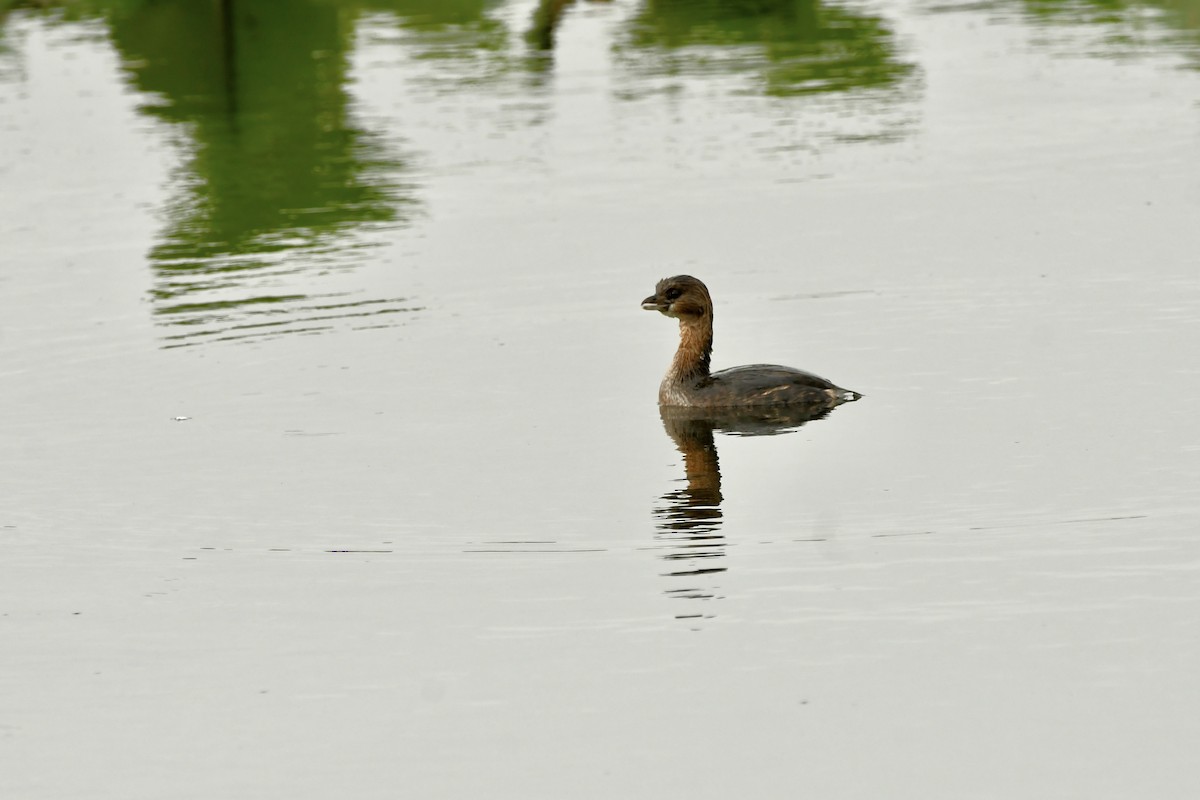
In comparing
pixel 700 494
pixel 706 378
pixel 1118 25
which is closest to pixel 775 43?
pixel 1118 25

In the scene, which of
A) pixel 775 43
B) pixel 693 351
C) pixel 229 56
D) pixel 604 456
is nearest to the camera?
pixel 604 456

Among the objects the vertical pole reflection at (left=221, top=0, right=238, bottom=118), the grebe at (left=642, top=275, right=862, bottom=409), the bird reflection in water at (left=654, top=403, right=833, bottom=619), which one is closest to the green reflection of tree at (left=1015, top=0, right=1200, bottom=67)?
the vertical pole reflection at (left=221, top=0, right=238, bottom=118)

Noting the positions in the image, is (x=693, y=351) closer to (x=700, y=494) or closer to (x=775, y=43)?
(x=700, y=494)

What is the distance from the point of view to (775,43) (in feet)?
131

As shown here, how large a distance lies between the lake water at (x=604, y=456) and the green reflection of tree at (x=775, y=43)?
4.54ft

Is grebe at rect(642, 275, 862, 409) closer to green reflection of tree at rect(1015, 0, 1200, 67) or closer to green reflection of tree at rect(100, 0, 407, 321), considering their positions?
green reflection of tree at rect(100, 0, 407, 321)

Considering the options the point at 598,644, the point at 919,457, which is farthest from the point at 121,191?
the point at 598,644

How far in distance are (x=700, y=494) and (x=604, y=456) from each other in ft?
3.89

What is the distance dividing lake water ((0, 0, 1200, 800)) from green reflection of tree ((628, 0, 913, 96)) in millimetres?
1383

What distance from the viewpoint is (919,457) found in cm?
1470

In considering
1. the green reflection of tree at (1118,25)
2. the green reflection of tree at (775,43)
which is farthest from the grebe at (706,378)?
the green reflection of tree at (1118,25)

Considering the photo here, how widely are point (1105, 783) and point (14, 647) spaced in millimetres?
6251

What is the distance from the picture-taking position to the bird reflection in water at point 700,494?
41.0 feet

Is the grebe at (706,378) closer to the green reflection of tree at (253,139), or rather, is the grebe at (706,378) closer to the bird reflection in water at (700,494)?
the bird reflection in water at (700,494)
